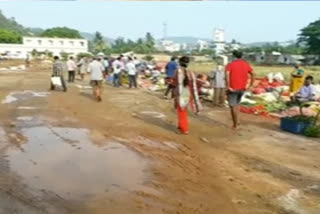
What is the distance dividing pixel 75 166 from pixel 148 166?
102cm

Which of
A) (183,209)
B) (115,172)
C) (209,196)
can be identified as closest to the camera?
(183,209)

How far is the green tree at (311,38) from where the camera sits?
185 feet

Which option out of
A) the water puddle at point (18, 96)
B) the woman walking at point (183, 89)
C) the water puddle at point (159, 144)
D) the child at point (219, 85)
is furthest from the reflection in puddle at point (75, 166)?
the child at point (219, 85)

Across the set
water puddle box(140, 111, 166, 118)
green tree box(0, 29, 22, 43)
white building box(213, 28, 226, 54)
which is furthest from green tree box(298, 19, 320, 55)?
green tree box(0, 29, 22, 43)

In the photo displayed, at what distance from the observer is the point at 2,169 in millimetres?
6504

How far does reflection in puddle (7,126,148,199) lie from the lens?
5.77 metres

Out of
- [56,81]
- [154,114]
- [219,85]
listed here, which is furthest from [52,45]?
[154,114]

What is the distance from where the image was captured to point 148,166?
690 cm

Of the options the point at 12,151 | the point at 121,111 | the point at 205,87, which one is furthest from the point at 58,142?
the point at 205,87

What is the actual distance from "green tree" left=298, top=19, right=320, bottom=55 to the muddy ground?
47342 millimetres

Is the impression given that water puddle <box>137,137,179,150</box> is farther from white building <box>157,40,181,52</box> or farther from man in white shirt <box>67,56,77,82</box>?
white building <box>157,40,181,52</box>

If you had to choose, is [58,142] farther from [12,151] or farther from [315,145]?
[315,145]

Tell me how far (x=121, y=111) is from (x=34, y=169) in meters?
6.68

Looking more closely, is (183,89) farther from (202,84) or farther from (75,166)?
(202,84)
